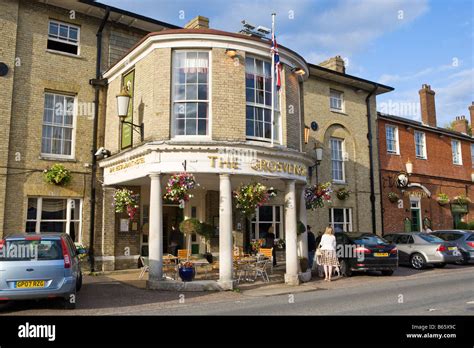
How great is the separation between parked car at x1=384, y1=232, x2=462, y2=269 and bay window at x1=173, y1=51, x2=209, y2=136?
1067 centimetres

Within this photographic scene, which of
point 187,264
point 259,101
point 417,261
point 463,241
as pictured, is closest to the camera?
point 187,264

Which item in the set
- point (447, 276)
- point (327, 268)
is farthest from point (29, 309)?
point (447, 276)

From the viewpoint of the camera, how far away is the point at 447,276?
14.9 metres

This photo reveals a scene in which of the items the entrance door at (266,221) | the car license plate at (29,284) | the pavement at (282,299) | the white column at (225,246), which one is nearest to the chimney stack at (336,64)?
the entrance door at (266,221)

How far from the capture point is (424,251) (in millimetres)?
17625

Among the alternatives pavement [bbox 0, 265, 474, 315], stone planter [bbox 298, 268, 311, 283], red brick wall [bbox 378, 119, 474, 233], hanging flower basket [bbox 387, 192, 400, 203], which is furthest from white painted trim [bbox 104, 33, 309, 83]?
red brick wall [bbox 378, 119, 474, 233]

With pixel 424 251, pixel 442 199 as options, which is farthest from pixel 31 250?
pixel 442 199

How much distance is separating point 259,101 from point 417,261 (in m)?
9.84

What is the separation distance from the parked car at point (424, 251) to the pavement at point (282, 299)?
2907 mm

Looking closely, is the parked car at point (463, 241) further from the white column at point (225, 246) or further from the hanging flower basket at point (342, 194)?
the white column at point (225, 246)

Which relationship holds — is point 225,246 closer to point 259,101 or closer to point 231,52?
point 259,101

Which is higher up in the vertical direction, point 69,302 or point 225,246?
point 225,246

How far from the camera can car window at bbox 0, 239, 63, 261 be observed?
29.0 feet

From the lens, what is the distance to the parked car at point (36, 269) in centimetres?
859
